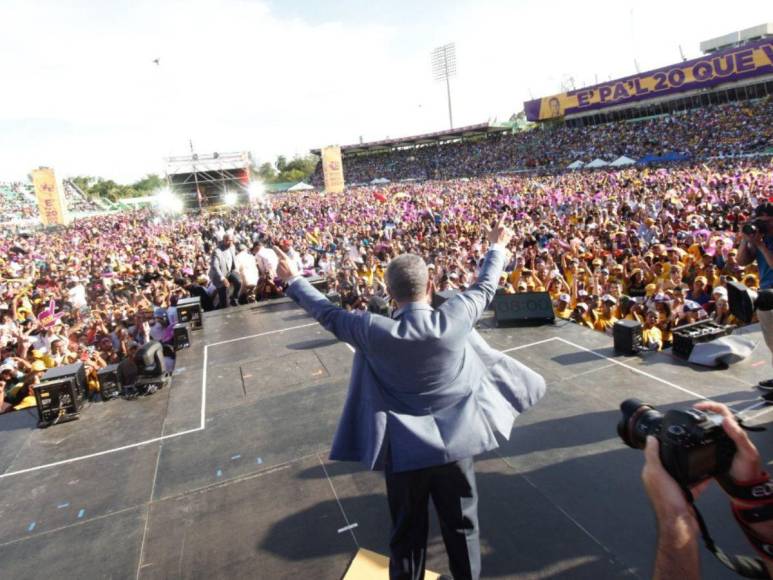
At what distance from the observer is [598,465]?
10.5 feet

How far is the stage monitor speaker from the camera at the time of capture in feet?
15.7

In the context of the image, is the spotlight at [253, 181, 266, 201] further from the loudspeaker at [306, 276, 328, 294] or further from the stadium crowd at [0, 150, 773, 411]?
the loudspeaker at [306, 276, 328, 294]

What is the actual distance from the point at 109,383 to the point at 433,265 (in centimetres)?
639

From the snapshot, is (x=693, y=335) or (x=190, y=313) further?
(x=190, y=313)

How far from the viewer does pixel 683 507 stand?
1.11 metres

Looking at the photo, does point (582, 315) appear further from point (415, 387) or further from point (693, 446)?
point (693, 446)

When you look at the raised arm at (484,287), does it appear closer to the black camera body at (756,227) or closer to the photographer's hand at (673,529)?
the photographer's hand at (673,529)

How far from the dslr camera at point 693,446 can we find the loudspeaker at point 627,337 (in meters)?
4.01

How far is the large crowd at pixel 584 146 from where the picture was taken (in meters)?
33.8

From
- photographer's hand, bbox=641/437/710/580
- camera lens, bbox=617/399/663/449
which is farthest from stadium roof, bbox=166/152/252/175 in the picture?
photographer's hand, bbox=641/437/710/580

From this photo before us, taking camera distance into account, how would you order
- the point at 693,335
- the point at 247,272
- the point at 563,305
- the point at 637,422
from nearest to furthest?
the point at 637,422 → the point at 693,335 → the point at 563,305 → the point at 247,272

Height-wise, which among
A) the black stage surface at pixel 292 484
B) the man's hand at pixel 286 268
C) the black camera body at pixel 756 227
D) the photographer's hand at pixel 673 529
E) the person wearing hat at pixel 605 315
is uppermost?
the man's hand at pixel 286 268

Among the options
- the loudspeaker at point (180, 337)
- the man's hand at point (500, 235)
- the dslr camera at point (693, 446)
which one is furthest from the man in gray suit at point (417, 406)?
the loudspeaker at point (180, 337)

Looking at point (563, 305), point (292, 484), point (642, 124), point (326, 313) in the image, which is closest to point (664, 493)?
point (326, 313)
